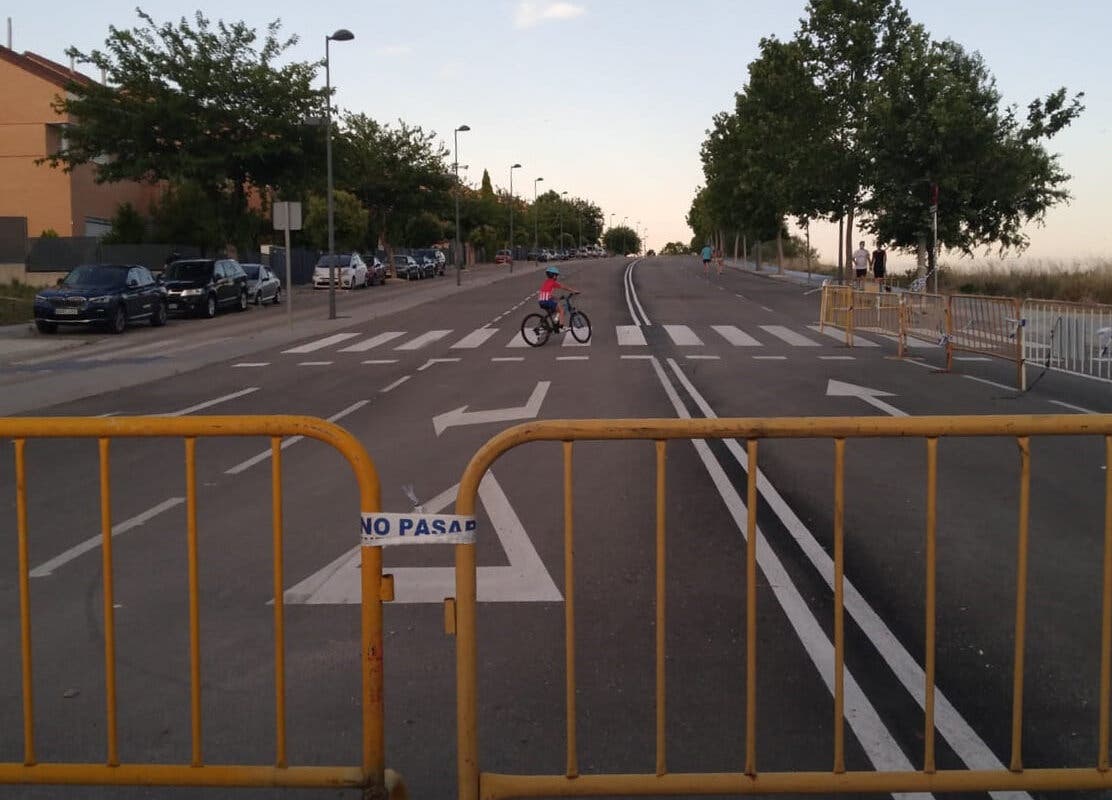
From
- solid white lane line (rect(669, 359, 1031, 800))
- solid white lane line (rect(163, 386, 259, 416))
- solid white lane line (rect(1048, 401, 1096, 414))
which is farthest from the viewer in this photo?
solid white lane line (rect(163, 386, 259, 416))

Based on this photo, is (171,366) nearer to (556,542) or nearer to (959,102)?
(556,542)

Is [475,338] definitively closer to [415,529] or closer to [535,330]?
→ [535,330]

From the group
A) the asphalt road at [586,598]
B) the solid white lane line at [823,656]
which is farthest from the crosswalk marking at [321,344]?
the solid white lane line at [823,656]

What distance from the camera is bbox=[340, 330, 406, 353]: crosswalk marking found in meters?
23.8

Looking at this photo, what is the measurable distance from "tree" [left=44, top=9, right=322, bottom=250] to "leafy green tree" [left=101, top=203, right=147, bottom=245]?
4.83 m

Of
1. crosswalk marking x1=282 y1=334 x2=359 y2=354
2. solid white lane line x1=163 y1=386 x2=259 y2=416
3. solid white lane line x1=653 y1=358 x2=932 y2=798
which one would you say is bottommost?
solid white lane line x1=653 y1=358 x2=932 y2=798

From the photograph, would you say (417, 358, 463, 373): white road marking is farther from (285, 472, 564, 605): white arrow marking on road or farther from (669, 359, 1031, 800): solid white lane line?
(285, 472, 564, 605): white arrow marking on road

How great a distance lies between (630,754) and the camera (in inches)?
170

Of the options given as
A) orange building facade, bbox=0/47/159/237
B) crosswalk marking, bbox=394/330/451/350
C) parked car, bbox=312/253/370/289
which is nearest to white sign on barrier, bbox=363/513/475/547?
crosswalk marking, bbox=394/330/451/350

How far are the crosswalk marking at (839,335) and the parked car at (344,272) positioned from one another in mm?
28229

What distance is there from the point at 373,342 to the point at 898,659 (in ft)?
68.6

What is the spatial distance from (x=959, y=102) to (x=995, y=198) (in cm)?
340

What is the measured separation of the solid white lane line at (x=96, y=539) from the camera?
23.1 ft

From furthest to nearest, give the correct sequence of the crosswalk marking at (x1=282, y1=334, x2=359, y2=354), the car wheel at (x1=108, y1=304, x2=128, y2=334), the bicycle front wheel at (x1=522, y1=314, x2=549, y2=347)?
1. the car wheel at (x1=108, y1=304, x2=128, y2=334)
2. the crosswalk marking at (x1=282, y1=334, x2=359, y2=354)
3. the bicycle front wheel at (x1=522, y1=314, x2=549, y2=347)
